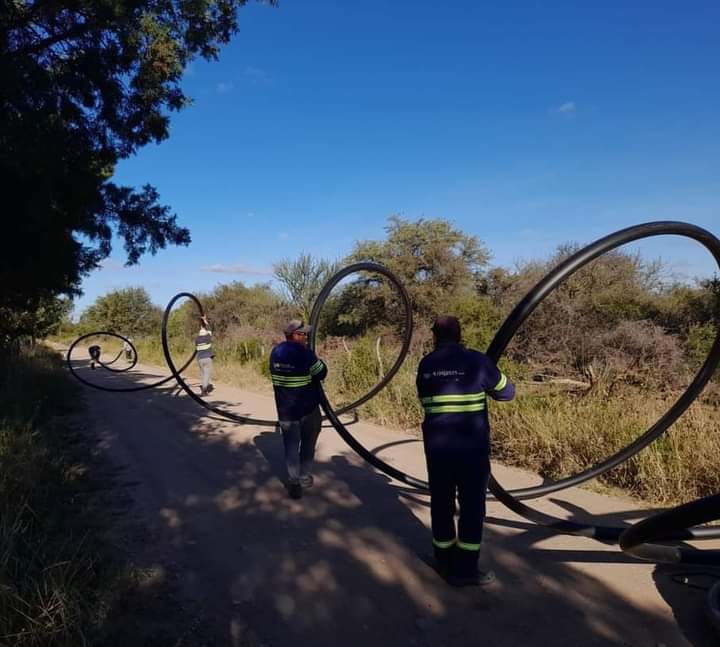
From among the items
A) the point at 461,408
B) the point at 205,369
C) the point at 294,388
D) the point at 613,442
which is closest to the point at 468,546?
the point at 461,408

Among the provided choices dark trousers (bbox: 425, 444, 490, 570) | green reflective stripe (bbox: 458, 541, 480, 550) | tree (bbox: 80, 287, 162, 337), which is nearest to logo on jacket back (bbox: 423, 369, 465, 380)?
dark trousers (bbox: 425, 444, 490, 570)

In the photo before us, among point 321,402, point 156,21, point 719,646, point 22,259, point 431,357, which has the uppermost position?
point 156,21

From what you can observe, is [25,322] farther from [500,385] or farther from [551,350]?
[500,385]

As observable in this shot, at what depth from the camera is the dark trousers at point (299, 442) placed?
5441 millimetres

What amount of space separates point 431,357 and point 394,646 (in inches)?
70.1

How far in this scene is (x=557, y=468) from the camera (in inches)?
237

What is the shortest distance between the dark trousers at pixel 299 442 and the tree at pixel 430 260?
50.4ft

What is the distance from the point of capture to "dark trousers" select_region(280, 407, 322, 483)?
5.44m

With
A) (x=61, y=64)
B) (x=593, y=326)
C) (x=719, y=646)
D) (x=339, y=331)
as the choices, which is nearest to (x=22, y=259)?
(x=61, y=64)

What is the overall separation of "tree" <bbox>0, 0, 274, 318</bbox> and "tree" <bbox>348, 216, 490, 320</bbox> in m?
12.8

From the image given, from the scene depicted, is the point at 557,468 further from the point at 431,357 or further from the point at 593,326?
the point at 593,326

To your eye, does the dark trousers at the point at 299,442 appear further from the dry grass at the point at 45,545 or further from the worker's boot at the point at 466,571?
the worker's boot at the point at 466,571

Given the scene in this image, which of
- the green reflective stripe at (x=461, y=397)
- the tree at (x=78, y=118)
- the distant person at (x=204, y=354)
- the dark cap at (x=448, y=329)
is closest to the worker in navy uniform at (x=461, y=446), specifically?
the green reflective stripe at (x=461, y=397)

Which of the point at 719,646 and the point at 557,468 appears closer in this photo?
the point at 719,646
